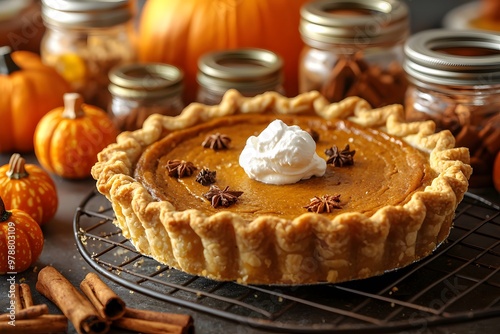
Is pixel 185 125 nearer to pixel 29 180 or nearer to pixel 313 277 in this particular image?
pixel 29 180

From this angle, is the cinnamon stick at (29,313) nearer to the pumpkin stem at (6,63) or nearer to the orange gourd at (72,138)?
the orange gourd at (72,138)

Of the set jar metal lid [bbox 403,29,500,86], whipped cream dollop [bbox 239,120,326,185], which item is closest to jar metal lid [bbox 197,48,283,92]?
jar metal lid [bbox 403,29,500,86]

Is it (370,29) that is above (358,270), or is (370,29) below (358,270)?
above

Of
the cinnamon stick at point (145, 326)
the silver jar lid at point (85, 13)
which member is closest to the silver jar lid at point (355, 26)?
the silver jar lid at point (85, 13)

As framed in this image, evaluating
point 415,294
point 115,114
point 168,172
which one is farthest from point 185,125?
point 415,294

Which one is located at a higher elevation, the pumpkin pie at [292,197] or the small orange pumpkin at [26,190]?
the pumpkin pie at [292,197]

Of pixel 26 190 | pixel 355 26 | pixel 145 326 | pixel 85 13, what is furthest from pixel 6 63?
pixel 145 326

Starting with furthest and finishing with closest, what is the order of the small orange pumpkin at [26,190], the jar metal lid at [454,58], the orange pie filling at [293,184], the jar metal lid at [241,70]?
the jar metal lid at [241,70]
the jar metal lid at [454,58]
the small orange pumpkin at [26,190]
the orange pie filling at [293,184]
